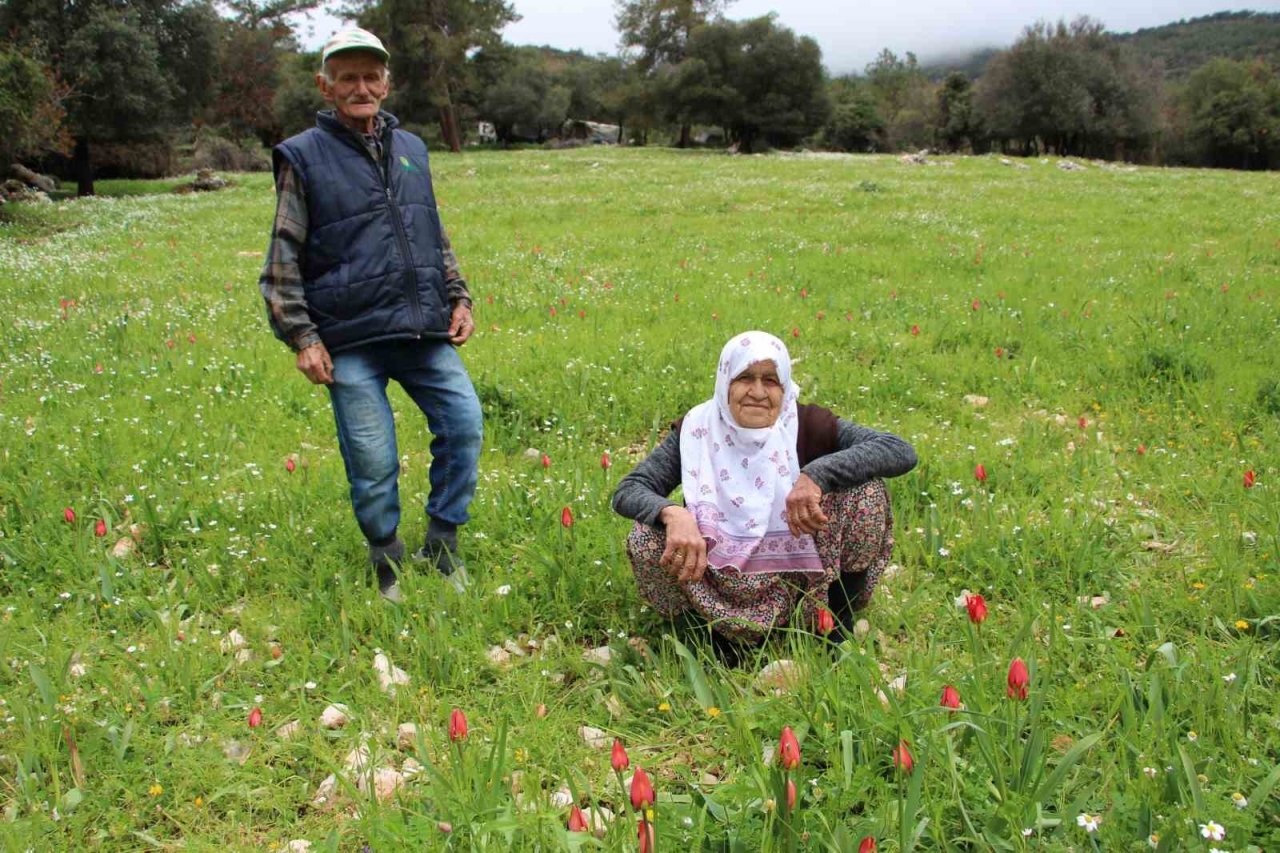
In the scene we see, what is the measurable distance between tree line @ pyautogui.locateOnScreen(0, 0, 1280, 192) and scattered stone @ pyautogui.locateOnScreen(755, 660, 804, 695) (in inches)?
1214

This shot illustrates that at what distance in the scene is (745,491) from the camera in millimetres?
3408

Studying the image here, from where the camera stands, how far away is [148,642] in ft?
12.6

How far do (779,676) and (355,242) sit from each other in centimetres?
269

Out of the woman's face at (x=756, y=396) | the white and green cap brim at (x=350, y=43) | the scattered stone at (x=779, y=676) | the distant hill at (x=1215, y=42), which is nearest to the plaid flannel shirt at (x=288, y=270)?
the white and green cap brim at (x=350, y=43)

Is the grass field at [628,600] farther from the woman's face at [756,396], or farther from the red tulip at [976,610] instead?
the woman's face at [756,396]

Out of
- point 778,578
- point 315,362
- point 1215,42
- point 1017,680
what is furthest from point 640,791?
point 1215,42

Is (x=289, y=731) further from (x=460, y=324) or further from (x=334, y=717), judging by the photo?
(x=460, y=324)

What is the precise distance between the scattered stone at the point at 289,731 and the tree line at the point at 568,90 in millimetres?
29761

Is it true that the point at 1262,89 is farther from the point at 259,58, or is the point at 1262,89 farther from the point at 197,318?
the point at 197,318

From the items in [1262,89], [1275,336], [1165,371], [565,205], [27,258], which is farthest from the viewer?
[1262,89]

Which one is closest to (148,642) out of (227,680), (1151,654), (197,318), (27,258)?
(227,680)

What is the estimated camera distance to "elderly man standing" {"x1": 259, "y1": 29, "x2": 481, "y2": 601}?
12.5ft

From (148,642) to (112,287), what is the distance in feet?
31.9

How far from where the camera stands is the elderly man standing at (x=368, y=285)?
3809 millimetres
